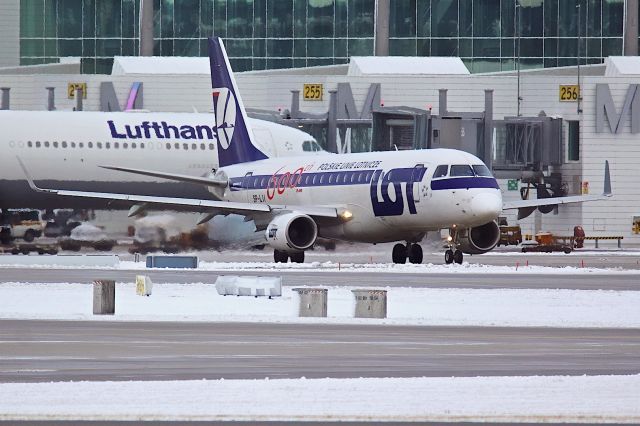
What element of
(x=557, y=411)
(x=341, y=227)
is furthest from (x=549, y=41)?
(x=557, y=411)

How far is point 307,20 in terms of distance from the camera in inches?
4461

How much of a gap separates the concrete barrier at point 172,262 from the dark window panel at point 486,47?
6103 centimetres

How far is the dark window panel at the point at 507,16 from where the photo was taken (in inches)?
4338

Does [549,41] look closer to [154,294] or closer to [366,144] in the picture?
[366,144]

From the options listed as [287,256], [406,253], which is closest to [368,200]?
[406,253]

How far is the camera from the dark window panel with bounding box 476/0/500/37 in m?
110

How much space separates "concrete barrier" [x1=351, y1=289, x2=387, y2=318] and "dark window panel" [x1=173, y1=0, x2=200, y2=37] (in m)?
82.8

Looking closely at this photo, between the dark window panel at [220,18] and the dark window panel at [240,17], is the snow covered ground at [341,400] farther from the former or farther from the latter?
the dark window panel at [240,17]

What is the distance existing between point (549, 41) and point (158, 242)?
189ft

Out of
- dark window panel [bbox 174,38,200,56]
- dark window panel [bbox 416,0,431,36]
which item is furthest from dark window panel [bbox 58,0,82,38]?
dark window panel [bbox 416,0,431,36]

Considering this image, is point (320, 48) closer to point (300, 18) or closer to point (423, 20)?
point (300, 18)

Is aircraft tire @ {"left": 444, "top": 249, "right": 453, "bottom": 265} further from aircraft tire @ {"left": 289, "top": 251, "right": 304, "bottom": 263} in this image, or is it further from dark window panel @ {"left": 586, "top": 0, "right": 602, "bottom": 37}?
dark window panel @ {"left": 586, "top": 0, "right": 602, "bottom": 37}

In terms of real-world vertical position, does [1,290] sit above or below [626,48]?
below

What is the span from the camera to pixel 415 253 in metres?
56.5
